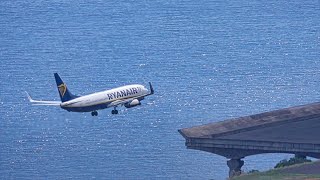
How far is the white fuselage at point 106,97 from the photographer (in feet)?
594

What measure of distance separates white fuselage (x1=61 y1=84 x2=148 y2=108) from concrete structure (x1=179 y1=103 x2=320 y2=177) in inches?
515

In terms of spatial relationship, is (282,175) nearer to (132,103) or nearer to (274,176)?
(274,176)

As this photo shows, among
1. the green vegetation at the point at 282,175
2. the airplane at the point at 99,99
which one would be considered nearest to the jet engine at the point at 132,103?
the airplane at the point at 99,99

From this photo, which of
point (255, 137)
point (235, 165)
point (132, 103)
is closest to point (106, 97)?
point (132, 103)

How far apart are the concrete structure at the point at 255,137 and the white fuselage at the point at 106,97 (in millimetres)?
13093

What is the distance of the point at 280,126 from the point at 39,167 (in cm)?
3088

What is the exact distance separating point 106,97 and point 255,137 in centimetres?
2032

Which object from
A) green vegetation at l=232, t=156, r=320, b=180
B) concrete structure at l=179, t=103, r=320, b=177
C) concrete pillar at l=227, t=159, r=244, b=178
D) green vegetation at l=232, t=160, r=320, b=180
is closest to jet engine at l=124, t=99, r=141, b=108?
concrete structure at l=179, t=103, r=320, b=177

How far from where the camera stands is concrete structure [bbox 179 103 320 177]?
166125 mm

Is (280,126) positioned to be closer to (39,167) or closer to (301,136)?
(301,136)

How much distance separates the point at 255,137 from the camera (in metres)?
170

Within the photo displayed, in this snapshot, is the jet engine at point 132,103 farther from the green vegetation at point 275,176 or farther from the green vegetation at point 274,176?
the green vegetation at point 274,176

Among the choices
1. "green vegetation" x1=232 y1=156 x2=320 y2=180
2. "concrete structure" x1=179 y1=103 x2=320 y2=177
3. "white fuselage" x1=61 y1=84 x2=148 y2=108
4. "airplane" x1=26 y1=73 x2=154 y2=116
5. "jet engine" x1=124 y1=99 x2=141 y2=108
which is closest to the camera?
"green vegetation" x1=232 y1=156 x2=320 y2=180

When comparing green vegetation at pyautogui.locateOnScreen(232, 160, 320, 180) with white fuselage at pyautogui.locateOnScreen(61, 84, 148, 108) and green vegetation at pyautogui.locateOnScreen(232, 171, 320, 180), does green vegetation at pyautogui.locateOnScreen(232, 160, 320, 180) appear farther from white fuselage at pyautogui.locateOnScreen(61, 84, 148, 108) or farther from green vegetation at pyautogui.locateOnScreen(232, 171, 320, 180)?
white fuselage at pyautogui.locateOnScreen(61, 84, 148, 108)
